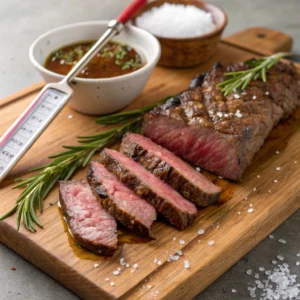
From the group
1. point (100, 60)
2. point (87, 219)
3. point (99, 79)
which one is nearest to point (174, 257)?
point (87, 219)

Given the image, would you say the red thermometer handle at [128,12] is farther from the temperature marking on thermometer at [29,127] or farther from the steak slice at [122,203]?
the steak slice at [122,203]

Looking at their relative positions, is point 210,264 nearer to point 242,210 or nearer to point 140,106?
point 242,210

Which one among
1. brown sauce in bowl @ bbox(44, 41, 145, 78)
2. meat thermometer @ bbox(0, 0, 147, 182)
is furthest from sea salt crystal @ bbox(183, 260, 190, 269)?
brown sauce in bowl @ bbox(44, 41, 145, 78)

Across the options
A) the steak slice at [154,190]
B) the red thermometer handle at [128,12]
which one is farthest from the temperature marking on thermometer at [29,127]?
the red thermometer handle at [128,12]

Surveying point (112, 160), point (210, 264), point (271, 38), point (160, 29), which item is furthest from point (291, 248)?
point (271, 38)

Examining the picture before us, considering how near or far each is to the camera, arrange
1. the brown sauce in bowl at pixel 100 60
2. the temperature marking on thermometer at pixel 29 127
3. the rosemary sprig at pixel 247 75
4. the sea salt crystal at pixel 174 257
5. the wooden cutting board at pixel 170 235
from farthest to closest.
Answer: the brown sauce in bowl at pixel 100 60
the rosemary sprig at pixel 247 75
the temperature marking on thermometer at pixel 29 127
the sea salt crystal at pixel 174 257
the wooden cutting board at pixel 170 235
